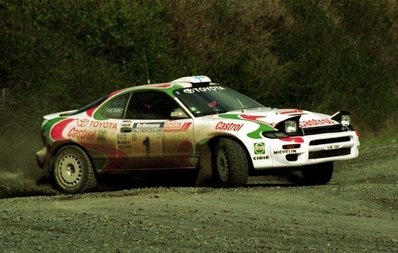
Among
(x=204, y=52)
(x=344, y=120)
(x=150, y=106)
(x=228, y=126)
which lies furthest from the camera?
(x=204, y=52)

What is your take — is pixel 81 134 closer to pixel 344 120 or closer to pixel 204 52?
pixel 344 120

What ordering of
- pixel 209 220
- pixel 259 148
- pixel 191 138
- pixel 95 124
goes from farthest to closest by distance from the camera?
pixel 95 124
pixel 191 138
pixel 259 148
pixel 209 220

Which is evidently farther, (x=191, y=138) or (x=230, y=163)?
(x=191, y=138)

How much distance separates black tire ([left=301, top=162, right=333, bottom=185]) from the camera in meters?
13.9

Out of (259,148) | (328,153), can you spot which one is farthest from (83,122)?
(328,153)

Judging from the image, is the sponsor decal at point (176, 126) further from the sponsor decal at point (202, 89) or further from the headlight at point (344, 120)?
the headlight at point (344, 120)

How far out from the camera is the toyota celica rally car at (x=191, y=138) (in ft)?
41.8

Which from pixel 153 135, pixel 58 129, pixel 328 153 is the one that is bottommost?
pixel 328 153

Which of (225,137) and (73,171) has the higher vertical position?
(225,137)

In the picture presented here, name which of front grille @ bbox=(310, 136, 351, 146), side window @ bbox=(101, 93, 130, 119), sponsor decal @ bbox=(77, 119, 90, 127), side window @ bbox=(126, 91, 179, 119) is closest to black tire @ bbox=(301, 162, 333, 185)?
front grille @ bbox=(310, 136, 351, 146)

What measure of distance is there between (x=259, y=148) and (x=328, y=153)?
970 millimetres

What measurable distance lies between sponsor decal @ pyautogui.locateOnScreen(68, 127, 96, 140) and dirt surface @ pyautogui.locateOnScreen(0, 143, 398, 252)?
4.30 ft

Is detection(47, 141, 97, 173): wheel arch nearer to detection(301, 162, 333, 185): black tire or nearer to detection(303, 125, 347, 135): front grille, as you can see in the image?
detection(301, 162, 333, 185): black tire

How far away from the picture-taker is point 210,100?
13758 mm
